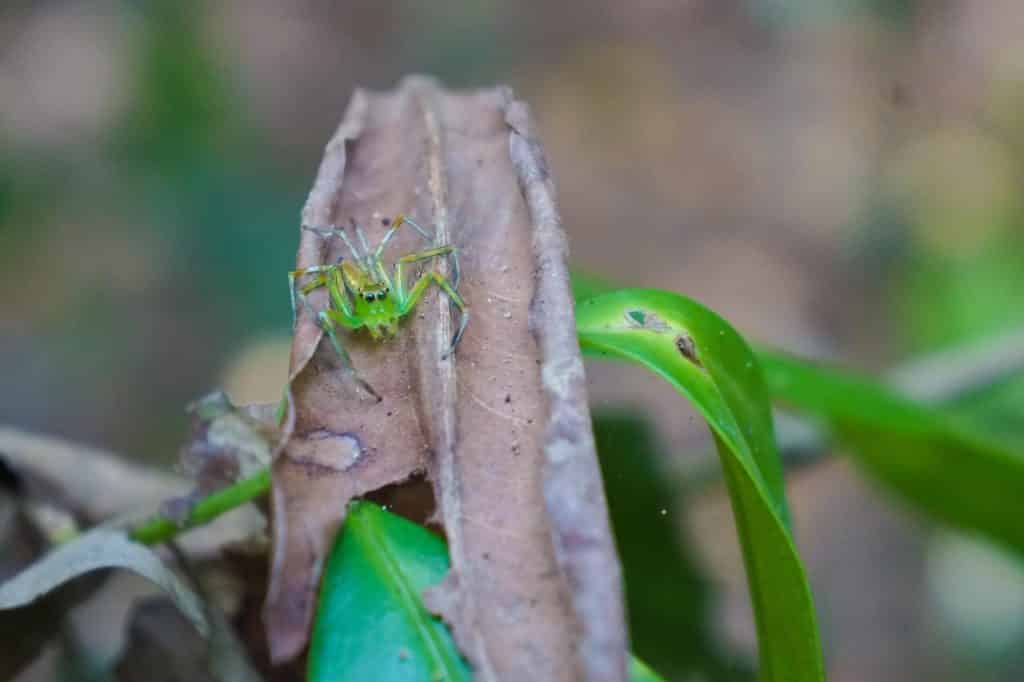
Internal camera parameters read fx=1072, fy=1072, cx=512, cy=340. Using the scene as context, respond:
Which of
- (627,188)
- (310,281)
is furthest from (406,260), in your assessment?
(627,188)

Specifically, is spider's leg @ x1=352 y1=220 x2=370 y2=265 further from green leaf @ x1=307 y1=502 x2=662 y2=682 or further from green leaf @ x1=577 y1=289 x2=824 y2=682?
green leaf @ x1=307 y1=502 x2=662 y2=682

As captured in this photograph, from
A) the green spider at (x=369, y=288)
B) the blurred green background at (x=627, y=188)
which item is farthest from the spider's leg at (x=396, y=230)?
the blurred green background at (x=627, y=188)

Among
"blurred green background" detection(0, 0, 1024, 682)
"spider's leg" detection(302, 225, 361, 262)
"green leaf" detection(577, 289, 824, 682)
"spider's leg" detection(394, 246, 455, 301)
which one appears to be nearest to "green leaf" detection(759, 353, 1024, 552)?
"green leaf" detection(577, 289, 824, 682)

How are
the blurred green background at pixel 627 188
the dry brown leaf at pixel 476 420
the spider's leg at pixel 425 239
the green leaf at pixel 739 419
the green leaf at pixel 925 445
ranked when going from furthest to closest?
→ the blurred green background at pixel 627 188 → the green leaf at pixel 925 445 → the spider's leg at pixel 425 239 → the green leaf at pixel 739 419 → the dry brown leaf at pixel 476 420

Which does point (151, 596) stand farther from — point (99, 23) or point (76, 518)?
point (99, 23)

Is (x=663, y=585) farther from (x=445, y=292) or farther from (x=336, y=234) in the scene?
(x=336, y=234)

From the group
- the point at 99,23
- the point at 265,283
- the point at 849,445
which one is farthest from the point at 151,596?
the point at 99,23

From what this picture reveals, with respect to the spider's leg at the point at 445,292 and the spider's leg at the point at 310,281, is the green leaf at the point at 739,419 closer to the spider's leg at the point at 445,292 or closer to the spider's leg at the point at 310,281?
the spider's leg at the point at 445,292
